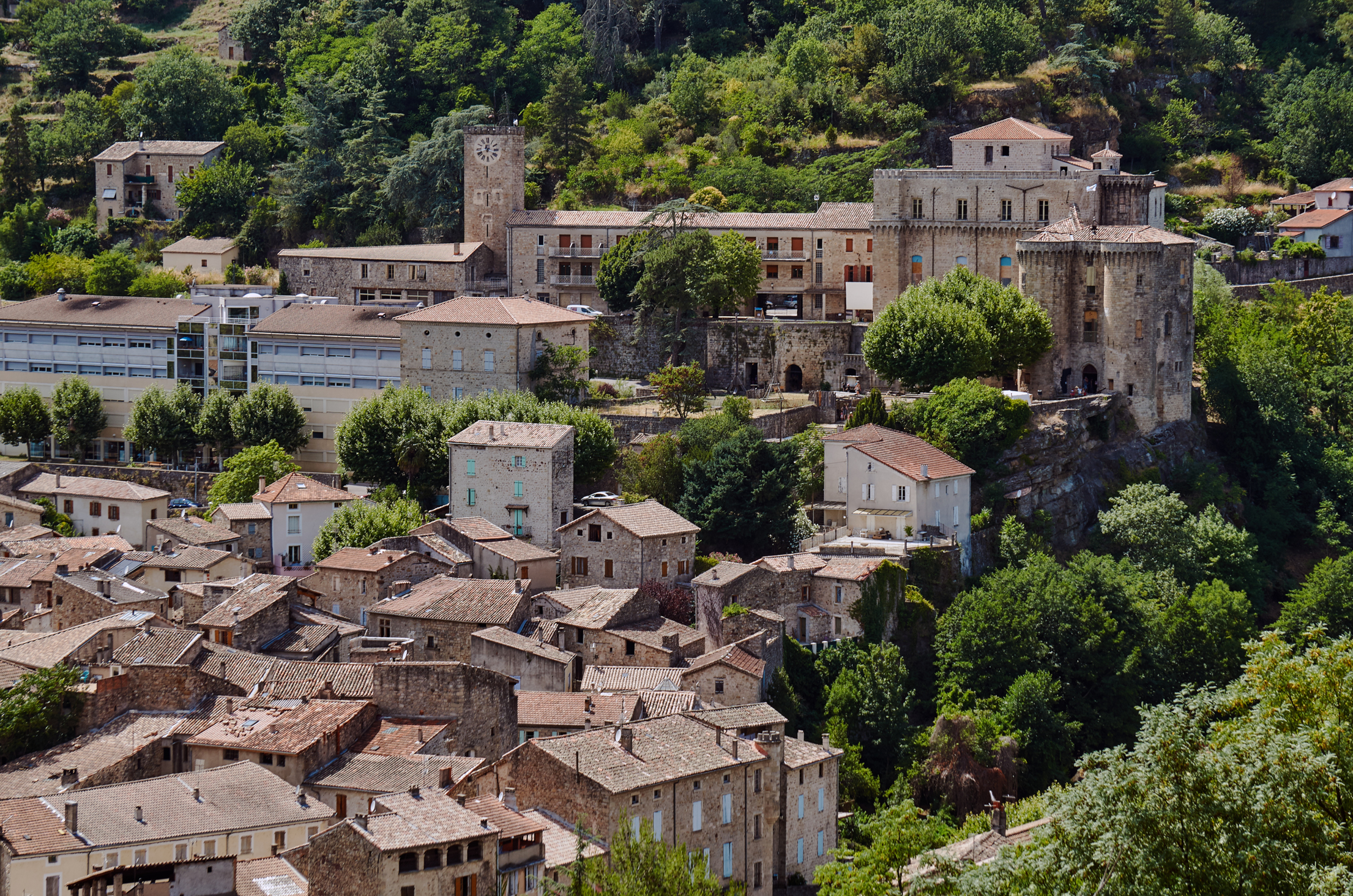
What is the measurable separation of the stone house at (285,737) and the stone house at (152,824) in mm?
1455

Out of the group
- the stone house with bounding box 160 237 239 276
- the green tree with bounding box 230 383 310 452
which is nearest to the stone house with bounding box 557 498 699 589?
the green tree with bounding box 230 383 310 452

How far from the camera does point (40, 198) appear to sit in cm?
10769

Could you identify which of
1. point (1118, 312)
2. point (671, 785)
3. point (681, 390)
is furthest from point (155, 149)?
point (671, 785)

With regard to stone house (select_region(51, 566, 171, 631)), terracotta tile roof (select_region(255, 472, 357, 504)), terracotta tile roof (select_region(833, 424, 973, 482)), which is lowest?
stone house (select_region(51, 566, 171, 631))

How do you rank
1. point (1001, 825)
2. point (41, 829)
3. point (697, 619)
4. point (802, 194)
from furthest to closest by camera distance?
1. point (802, 194)
2. point (697, 619)
3. point (1001, 825)
4. point (41, 829)

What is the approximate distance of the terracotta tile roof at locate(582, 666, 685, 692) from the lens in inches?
2183

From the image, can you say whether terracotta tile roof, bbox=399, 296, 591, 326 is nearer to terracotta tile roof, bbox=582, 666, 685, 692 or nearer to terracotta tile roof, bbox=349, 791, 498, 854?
terracotta tile roof, bbox=582, 666, 685, 692

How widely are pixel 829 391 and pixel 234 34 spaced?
6008cm

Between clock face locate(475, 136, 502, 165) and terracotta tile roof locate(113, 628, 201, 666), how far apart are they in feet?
132

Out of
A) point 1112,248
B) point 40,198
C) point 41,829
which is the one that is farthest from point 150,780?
point 40,198

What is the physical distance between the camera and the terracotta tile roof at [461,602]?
58500mm

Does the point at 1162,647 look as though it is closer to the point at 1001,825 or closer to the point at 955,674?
the point at 955,674

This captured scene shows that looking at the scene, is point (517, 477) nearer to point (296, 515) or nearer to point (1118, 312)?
point (296, 515)

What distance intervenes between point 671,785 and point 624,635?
37.2ft
